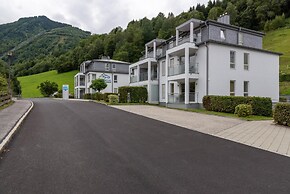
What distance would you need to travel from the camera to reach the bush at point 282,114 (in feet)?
39.4

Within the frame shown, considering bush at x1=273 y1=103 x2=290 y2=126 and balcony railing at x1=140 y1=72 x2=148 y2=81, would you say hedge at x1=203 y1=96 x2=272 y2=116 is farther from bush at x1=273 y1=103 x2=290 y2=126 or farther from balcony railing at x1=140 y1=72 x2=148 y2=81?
balcony railing at x1=140 y1=72 x2=148 y2=81

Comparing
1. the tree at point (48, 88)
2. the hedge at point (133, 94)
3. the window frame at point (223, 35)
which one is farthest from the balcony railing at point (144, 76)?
the tree at point (48, 88)

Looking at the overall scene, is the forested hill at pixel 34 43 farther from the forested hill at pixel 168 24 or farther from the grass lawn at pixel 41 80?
the forested hill at pixel 168 24

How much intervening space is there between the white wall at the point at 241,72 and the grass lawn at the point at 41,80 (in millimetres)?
57703

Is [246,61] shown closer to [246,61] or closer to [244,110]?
[246,61]

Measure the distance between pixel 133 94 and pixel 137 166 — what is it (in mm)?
25183

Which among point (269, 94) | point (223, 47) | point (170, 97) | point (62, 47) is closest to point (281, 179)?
point (223, 47)

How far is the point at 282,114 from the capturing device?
40.2 feet

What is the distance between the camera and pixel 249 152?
672cm

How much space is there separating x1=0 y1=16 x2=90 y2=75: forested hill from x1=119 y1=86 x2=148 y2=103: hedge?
72504mm

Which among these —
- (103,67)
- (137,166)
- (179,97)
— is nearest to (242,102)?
(179,97)

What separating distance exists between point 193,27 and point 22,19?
368 ft

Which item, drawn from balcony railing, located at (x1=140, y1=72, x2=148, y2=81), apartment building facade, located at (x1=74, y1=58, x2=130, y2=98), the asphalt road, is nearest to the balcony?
balcony railing, located at (x1=140, y1=72, x2=148, y2=81)

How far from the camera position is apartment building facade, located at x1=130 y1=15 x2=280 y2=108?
22.9 metres
